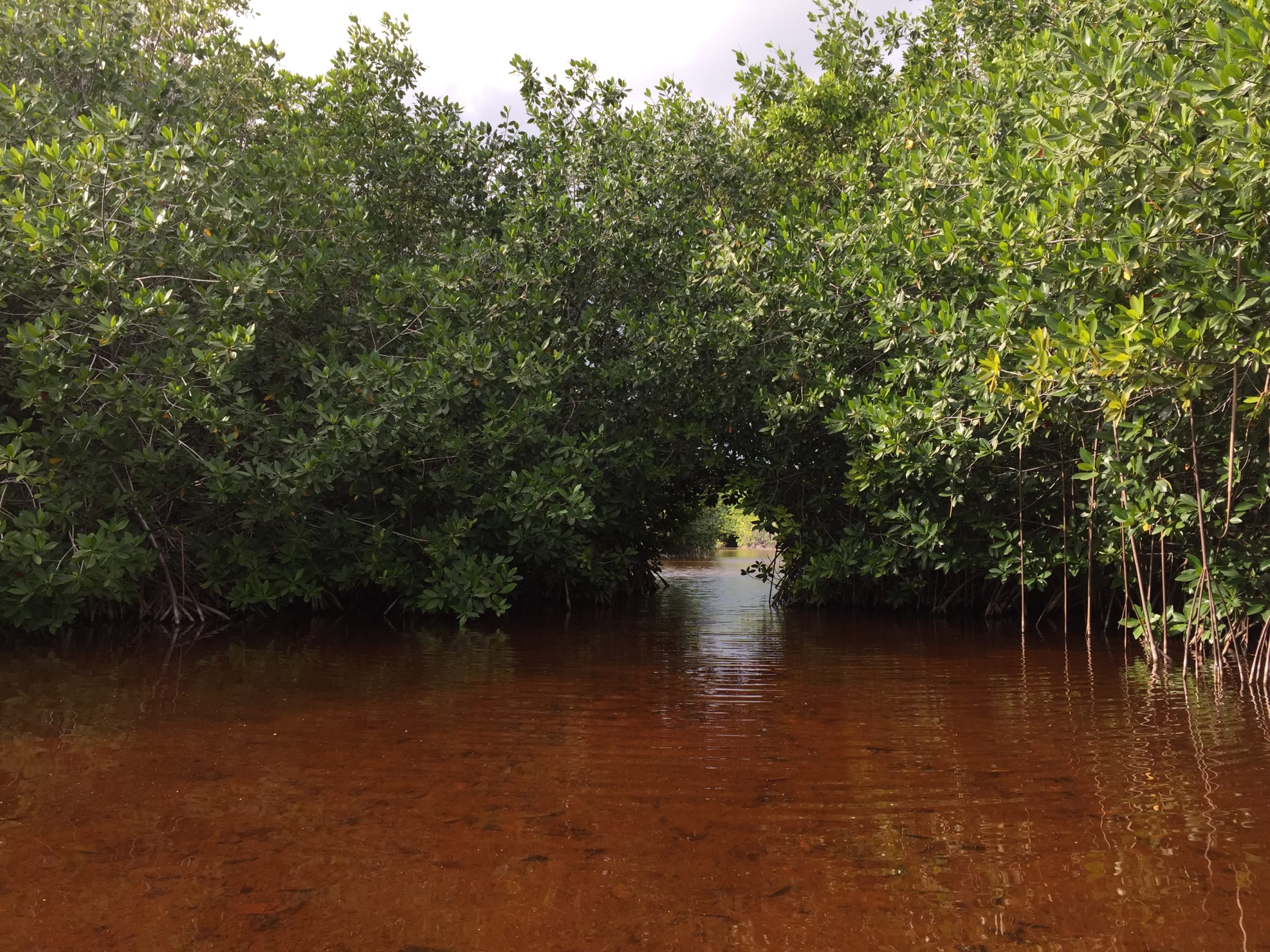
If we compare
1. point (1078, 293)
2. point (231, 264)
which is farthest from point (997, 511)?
point (231, 264)

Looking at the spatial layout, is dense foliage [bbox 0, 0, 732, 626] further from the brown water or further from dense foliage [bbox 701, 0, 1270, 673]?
the brown water

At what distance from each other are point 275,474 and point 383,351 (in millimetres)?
2129

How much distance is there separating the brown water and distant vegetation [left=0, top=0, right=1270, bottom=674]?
6.65 ft

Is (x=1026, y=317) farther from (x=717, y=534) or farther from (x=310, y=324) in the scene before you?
(x=717, y=534)

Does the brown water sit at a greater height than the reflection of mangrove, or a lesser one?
greater

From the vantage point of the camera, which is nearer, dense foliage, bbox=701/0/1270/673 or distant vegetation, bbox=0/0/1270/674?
dense foliage, bbox=701/0/1270/673

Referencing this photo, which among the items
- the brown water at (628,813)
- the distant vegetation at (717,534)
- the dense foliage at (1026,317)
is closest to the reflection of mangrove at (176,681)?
the brown water at (628,813)

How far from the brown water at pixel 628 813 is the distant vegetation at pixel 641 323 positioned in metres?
2.03

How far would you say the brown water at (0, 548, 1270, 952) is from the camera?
2.48 meters

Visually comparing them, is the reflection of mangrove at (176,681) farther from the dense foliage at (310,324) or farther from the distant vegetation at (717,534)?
the distant vegetation at (717,534)

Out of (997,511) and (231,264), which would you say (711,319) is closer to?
(997,511)

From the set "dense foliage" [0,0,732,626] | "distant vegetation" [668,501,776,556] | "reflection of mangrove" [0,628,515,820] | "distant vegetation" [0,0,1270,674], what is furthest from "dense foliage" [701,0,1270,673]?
"distant vegetation" [668,501,776,556]

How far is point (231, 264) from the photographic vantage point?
26.2 feet

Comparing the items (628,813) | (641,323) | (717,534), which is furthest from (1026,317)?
(717,534)
